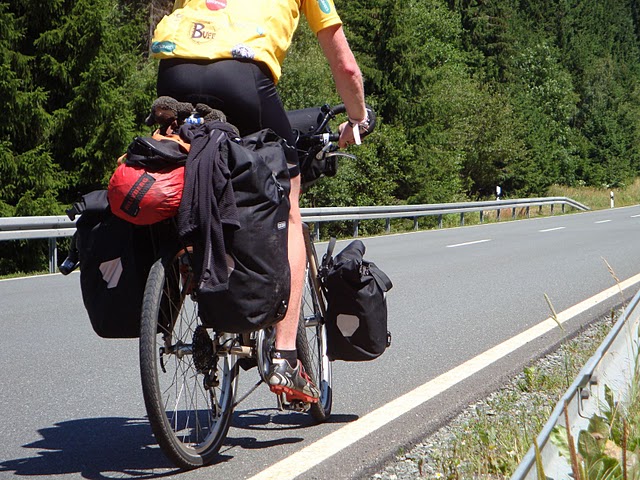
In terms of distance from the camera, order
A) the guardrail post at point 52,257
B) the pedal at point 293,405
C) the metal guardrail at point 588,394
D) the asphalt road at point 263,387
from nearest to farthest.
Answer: the metal guardrail at point 588,394, the asphalt road at point 263,387, the pedal at point 293,405, the guardrail post at point 52,257

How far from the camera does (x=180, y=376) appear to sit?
11.5 feet

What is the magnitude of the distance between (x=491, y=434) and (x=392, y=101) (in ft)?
130

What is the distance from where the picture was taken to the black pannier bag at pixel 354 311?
415cm

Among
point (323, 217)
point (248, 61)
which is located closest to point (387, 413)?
point (248, 61)

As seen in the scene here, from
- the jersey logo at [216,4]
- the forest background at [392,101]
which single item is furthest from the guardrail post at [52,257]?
the jersey logo at [216,4]

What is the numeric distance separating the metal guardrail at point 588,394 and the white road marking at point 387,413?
27 centimetres

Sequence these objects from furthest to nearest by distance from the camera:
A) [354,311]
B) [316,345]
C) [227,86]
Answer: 1. [316,345]
2. [354,311]
3. [227,86]

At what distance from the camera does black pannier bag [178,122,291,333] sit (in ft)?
10.1

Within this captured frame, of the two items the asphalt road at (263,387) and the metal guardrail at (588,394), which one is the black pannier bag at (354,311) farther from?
the metal guardrail at (588,394)

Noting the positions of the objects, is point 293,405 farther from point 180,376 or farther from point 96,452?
point 96,452

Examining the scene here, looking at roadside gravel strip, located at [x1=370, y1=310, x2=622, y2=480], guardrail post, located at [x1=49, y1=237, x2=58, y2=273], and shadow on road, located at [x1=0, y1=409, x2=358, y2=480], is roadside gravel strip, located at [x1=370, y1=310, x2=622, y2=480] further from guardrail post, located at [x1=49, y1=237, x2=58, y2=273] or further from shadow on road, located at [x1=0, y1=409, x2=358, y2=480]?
guardrail post, located at [x1=49, y1=237, x2=58, y2=273]

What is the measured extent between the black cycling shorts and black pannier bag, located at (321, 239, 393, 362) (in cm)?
93

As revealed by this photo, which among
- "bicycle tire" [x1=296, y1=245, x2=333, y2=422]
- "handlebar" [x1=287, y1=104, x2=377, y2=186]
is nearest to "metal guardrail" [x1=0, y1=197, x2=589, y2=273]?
"bicycle tire" [x1=296, y1=245, x2=333, y2=422]

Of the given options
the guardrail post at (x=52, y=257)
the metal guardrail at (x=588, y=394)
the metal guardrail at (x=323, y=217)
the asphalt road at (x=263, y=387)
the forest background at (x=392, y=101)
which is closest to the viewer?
the metal guardrail at (x=588, y=394)
